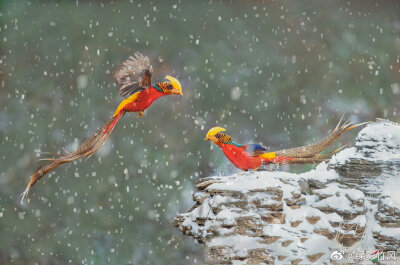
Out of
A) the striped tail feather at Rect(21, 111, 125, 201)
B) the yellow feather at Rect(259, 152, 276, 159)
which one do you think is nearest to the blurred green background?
the striped tail feather at Rect(21, 111, 125, 201)

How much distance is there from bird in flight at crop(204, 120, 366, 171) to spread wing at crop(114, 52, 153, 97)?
1.80 feet

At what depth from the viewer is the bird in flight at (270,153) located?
9.68 feet

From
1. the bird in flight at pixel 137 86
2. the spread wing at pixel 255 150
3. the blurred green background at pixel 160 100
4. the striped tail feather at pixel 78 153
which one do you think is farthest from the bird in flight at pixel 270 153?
the blurred green background at pixel 160 100

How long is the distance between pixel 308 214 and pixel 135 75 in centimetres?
131

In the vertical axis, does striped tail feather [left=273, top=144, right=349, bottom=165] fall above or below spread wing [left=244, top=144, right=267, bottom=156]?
below

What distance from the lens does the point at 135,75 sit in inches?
129

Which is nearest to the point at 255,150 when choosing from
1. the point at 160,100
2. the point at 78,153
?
the point at 78,153

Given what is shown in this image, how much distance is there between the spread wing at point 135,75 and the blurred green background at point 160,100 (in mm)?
580

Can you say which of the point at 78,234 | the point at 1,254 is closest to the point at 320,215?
the point at 78,234

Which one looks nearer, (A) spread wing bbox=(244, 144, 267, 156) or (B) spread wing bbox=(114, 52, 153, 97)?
(A) spread wing bbox=(244, 144, 267, 156)

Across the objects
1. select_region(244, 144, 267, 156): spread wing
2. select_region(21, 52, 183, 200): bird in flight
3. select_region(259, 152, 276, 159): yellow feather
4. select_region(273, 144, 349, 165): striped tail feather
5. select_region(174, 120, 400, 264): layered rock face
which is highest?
select_region(21, 52, 183, 200): bird in flight

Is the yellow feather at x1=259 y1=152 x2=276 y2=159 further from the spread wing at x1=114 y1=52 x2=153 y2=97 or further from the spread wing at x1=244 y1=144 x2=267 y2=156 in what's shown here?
the spread wing at x1=114 y1=52 x2=153 y2=97

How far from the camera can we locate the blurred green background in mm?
3908

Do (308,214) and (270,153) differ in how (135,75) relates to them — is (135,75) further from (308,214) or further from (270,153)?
(308,214)
